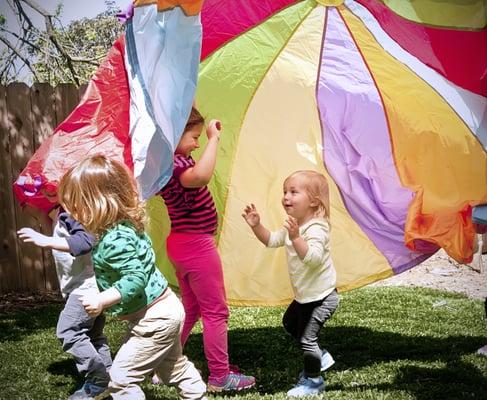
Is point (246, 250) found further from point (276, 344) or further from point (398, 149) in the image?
point (398, 149)

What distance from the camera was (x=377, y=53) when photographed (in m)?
4.37

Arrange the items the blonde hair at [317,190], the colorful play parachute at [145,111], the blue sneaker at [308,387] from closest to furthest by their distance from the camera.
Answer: the colorful play parachute at [145,111]
the blue sneaker at [308,387]
the blonde hair at [317,190]

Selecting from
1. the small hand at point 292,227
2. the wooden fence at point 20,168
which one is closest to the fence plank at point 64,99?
the wooden fence at point 20,168

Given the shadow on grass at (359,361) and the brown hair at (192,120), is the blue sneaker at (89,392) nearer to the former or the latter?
the shadow on grass at (359,361)

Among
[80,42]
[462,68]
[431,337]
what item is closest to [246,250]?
[431,337]

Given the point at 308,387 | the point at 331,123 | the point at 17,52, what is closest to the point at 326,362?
the point at 308,387

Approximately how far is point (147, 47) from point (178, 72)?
0.19m

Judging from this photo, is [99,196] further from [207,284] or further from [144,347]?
[207,284]

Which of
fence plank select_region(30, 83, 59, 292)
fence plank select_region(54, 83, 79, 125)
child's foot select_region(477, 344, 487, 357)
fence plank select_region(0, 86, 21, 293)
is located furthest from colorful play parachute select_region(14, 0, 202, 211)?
fence plank select_region(54, 83, 79, 125)

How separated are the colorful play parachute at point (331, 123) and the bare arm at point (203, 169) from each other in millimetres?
868

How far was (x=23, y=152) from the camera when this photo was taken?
684 cm

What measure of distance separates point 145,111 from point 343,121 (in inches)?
65.2

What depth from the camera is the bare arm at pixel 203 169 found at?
331 cm

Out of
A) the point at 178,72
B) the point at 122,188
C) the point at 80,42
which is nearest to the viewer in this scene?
the point at 122,188
